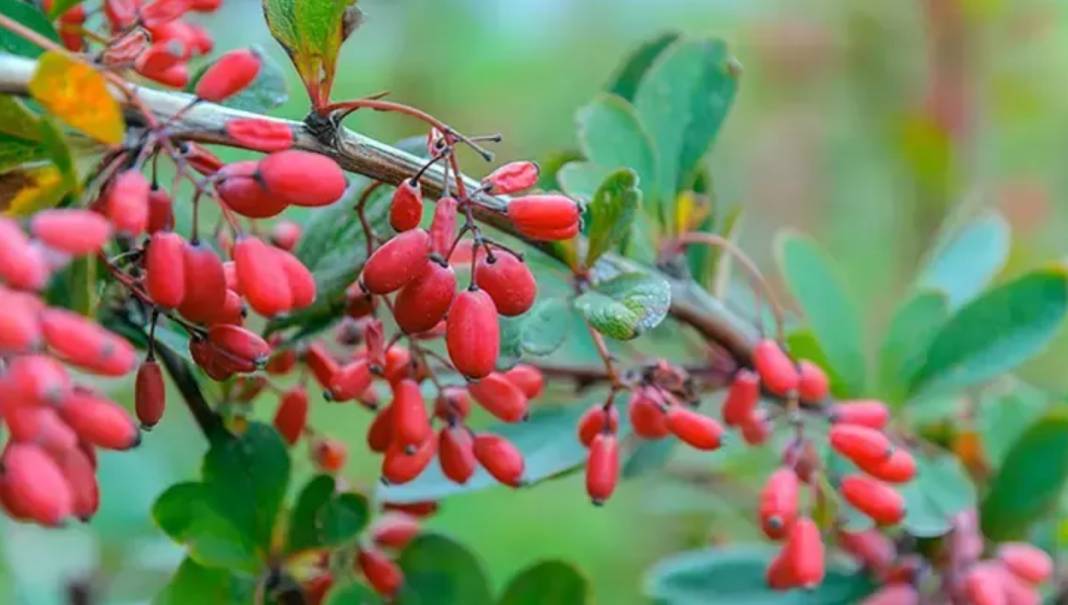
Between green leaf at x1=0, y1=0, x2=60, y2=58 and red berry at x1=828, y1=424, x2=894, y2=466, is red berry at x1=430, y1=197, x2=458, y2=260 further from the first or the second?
red berry at x1=828, y1=424, x2=894, y2=466

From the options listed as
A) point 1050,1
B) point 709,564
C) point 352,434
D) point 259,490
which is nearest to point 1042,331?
point 709,564

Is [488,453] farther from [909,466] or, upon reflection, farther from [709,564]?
[709,564]

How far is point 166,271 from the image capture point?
556 mm

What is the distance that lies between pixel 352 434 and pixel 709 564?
1304 millimetres

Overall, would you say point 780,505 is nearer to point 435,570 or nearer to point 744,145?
point 435,570

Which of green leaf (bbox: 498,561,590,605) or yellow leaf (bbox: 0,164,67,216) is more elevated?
yellow leaf (bbox: 0,164,67,216)

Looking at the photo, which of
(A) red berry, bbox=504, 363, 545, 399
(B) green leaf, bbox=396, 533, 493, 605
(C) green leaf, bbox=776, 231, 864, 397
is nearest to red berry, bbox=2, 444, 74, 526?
(A) red berry, bbox=504, 363, 545, 399

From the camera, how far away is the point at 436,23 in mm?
3174

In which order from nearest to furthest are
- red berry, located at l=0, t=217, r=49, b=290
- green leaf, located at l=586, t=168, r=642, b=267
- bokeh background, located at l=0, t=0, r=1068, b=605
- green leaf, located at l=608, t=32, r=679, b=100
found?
red berry, located at l=0, t=217, r=49, b=290 < green leaf, located at l=586, t=168, r=642, b=267 < green leaf, located at l=608, t=32, r=679, b=100 < bokeh background, located at l=0, t=0, r=1068, b=605

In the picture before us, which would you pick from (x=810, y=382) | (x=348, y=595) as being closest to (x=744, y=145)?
(x=810, y=382)

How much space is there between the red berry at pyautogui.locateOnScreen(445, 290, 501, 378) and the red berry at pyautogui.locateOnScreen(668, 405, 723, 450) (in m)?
0.19

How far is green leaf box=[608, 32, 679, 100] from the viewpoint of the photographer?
102cm

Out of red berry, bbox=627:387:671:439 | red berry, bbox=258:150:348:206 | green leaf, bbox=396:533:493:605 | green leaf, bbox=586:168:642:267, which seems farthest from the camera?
green leaf, bbox=396:533:493:605

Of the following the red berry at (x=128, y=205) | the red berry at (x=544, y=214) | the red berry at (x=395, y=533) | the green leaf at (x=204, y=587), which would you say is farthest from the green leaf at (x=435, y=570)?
the red berry at (x=128, y=205)
